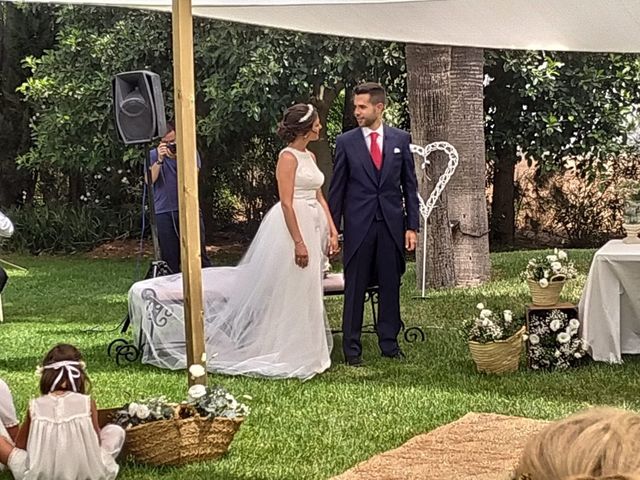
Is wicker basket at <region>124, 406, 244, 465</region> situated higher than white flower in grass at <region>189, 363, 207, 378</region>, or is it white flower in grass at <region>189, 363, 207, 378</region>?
white flower in grass at <region>189, 363, 207, 378</region>

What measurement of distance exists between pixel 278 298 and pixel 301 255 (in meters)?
0.32

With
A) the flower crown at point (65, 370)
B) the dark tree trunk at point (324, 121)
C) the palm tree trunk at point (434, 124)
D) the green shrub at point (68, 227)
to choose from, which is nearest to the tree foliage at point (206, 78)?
the dark tree trunk at point (324, 121)

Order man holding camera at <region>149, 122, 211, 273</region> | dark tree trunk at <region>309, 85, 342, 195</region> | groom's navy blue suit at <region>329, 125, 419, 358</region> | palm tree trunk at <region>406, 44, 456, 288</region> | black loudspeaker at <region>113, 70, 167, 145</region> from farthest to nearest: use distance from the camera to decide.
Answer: dark tree trunk at <region>309, 85, 342, 195</region>, palm tree trunk at <region>406, 44, 456, 288</region>, man holding camera at <region>149, 122, 211, 273</region>, black loudspeaker at <region>113, 70, 167, 145</region>, groom's navy blue suit at <region>329, 125, 419, 358</region>

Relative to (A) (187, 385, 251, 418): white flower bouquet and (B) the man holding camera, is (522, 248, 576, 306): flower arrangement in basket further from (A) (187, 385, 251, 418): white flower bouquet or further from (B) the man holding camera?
(B) the man holding camera

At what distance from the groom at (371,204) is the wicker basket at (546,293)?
2.51 feet

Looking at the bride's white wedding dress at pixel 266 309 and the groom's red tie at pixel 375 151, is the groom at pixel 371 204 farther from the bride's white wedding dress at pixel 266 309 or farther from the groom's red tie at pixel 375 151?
the bride's white wedding dress at pixel 266 309

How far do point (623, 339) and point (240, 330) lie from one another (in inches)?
89.5

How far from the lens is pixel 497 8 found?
5.89 meters

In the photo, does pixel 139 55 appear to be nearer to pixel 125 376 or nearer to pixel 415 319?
pixel 415 319

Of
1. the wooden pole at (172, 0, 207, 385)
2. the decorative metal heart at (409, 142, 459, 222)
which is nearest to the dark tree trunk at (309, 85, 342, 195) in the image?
the decorative metal heart at (409, 142, 459, 222)

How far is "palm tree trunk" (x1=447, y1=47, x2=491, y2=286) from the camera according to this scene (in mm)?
9562

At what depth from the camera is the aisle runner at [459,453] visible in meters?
3.98

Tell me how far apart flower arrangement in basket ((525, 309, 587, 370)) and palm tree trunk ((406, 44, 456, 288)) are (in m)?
3.82

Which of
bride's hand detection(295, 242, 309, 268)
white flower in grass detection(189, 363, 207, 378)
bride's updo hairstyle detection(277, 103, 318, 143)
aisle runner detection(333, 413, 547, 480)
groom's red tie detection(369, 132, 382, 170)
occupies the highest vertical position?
bride's updo hairstyle detection(277, 103, 318, 143)
